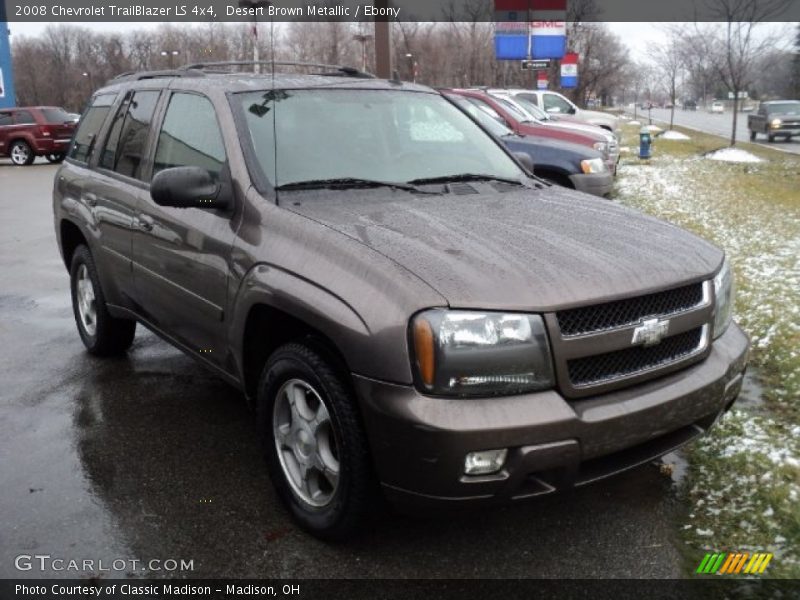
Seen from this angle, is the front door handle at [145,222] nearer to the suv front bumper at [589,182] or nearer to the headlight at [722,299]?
the headlight at [722,299]

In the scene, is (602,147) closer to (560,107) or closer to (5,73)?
(560,107)

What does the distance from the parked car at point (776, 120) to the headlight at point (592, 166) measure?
78.0ft

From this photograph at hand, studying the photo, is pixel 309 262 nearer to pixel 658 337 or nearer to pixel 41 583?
pixel 658 337

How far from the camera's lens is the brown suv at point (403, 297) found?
2.48m

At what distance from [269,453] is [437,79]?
2188 inches

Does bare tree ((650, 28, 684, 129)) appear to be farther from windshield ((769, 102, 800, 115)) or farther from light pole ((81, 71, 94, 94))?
light pole ((81, 71, 94, 94))

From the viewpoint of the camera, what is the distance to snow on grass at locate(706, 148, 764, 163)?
61.0ft

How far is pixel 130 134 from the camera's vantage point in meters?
4.56

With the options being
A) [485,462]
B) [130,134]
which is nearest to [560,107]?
[130,134]

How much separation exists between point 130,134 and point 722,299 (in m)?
3.45

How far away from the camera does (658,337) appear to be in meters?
2.76

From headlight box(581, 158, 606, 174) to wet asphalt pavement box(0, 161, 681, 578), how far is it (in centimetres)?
611

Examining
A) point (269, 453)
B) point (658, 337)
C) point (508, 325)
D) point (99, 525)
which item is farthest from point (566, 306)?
point (99, 525)

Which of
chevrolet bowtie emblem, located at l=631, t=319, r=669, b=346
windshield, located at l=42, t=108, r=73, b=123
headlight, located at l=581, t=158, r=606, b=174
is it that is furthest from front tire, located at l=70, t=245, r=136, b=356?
windshield, located at l=42, t=108, r=73, b=123
